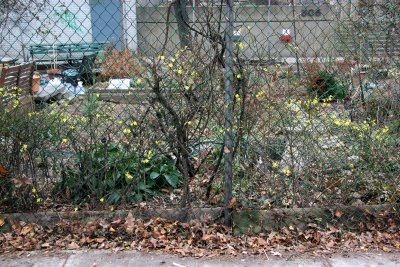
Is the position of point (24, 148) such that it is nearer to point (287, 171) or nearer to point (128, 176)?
point (128, 176)

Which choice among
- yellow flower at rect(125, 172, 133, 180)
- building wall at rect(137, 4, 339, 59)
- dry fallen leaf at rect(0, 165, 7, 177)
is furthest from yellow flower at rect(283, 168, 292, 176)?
dry fallen leaf at rect(0, 165, 7, 177)

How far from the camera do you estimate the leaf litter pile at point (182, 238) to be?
385 centimetres

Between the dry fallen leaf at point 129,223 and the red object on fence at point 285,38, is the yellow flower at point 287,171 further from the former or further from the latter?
the dry fallen leaf at point 129,223

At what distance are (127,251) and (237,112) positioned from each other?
1422mm

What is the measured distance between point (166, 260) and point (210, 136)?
110 centimetres

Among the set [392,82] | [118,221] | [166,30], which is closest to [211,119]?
[166,30]

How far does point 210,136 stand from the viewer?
4.12m

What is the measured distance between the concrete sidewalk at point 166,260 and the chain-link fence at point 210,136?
1.24 ft

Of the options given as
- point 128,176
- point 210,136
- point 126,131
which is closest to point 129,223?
point 128,176

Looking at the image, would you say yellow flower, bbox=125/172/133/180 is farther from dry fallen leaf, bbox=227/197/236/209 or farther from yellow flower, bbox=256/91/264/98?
yellow flower, bbox=256/91/264/98

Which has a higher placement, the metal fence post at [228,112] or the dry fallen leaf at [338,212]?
the metal fence post at [228,112]

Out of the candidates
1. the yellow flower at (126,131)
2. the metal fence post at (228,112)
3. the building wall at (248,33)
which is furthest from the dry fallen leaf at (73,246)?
the building wall at (248,33)

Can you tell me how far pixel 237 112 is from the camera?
13.0 feet

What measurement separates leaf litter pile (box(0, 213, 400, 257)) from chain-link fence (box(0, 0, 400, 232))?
0.39 ft
